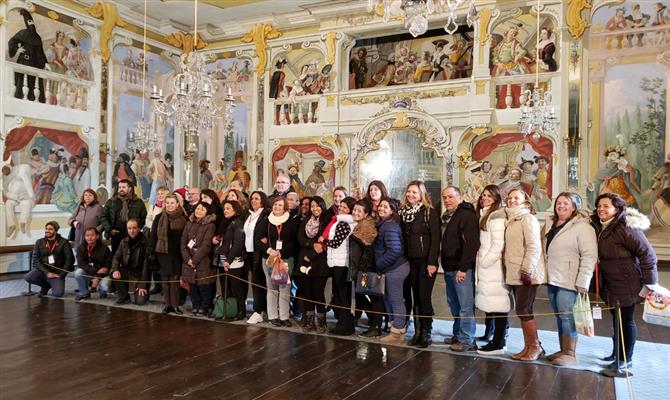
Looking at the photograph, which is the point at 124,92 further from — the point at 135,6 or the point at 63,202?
the point at 63,202

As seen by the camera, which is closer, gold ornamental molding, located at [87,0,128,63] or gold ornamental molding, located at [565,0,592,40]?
gold ornamental molding, located at [565,0,592,40]

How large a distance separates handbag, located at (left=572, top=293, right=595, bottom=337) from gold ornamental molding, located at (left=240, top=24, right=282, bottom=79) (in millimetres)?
Answer: 10774

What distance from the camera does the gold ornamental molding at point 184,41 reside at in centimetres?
1439

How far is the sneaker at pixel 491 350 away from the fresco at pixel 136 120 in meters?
10.1

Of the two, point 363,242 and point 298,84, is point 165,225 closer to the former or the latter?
point 363,242

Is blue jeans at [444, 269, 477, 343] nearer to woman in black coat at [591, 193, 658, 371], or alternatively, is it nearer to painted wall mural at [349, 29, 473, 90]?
woman in black coat at [591, 193, 658, 371]

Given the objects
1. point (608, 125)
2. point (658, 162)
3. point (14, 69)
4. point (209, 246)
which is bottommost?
point (209, 246)

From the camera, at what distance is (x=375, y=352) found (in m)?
5.40

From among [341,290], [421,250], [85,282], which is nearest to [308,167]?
[85,282]

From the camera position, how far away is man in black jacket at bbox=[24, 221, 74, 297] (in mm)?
8117

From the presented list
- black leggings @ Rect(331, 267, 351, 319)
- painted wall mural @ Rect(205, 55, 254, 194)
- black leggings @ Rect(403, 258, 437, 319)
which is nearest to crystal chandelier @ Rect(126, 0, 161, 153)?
painted wall mural @ Rect(205, 55, 254, 194)

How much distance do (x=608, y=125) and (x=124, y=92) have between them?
11.0 meters

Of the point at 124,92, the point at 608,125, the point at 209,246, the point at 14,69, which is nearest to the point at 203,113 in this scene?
the point at 209,246

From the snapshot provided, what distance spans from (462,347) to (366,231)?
1.57 m
